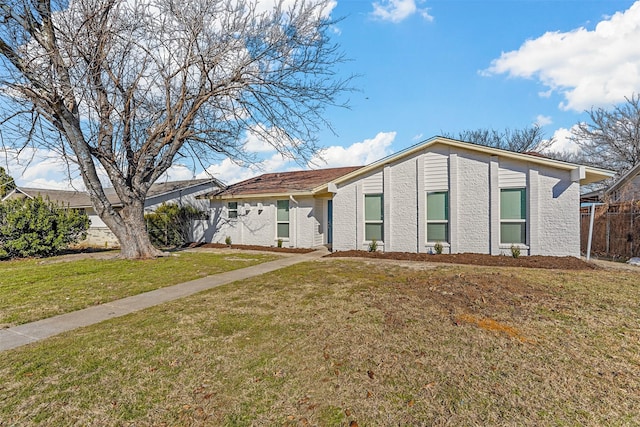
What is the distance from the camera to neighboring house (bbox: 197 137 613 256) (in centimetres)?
1015

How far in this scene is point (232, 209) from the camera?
1659 cm

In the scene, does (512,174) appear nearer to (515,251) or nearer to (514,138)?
(515,251)

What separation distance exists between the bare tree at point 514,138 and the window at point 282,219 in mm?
22695

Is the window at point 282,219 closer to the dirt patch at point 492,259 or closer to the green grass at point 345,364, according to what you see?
the dirt patch at point 492,259

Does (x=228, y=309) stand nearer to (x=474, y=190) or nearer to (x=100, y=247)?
(x=474, y=190)

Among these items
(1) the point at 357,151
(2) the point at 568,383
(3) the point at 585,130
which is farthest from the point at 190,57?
(3) the point at 585,130

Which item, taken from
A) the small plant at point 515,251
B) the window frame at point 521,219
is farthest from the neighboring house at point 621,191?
the small plant at point 515,251

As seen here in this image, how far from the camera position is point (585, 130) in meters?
23.9

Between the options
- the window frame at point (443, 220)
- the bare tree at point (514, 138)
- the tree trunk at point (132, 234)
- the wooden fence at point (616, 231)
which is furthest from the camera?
the bare tree at point (514, 138)

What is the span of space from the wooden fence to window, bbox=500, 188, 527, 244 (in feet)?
12.6

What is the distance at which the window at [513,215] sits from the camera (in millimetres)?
10547

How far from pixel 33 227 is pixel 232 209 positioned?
788 cm

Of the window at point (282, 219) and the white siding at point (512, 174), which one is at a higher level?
the white siding at point (512, 174)

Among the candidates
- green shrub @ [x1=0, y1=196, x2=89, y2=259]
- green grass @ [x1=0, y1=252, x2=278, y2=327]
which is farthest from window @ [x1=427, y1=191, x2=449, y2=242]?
green shrub @ [x1=0, y1=196, x2=89, y2=259]
